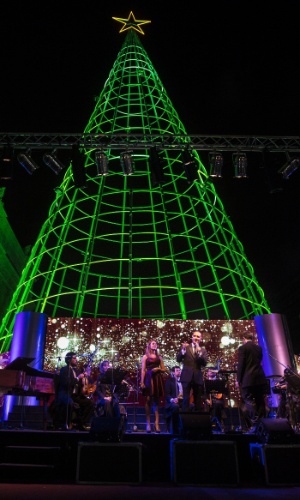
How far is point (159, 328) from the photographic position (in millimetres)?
10742

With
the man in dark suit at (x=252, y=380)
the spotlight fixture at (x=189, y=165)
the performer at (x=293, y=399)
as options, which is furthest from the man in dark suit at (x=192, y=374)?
the spotlight fixture at (x=189, y=165)

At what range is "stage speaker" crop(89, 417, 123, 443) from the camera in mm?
5875

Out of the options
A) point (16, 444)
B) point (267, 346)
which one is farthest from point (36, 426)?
point (267, 346)

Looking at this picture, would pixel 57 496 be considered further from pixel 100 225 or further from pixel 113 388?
pixel 100 225

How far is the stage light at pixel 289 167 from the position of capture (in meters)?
Answer: 10.0

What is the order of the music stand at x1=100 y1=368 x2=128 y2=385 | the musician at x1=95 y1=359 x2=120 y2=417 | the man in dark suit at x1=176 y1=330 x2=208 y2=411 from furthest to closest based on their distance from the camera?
1. the musician at x1=95 y1=359 x2=120 y2=417
2. the music stand at x1=100 y1=368 x2=128 y2=385
3. the man in dark suit at x1=176 y1=330 x2=208 y2=411

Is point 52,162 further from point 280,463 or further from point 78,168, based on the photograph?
point 280,463

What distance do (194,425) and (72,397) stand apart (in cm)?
329

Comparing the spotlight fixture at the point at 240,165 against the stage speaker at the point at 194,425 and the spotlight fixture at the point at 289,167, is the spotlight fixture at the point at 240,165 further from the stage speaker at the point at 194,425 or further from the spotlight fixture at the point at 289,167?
the stage speaker at the point at 194,425

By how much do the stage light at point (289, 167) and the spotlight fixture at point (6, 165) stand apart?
6521 mm

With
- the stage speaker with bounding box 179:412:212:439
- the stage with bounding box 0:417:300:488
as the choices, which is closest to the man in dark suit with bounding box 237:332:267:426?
the stage with bounding box 0:417:300:488

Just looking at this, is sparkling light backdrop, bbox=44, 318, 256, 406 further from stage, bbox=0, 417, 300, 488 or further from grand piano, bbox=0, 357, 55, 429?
stage, bbox=0, 417, 300, 488

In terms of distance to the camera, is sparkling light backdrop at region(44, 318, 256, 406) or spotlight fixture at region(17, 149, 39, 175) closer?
spotlight fixture at region(17, 149, 39, 175)

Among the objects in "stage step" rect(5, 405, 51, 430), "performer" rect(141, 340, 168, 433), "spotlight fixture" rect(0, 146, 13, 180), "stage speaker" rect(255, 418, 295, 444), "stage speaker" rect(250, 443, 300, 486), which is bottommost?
"stage speaker" rect(250, 443, 300, 486)
